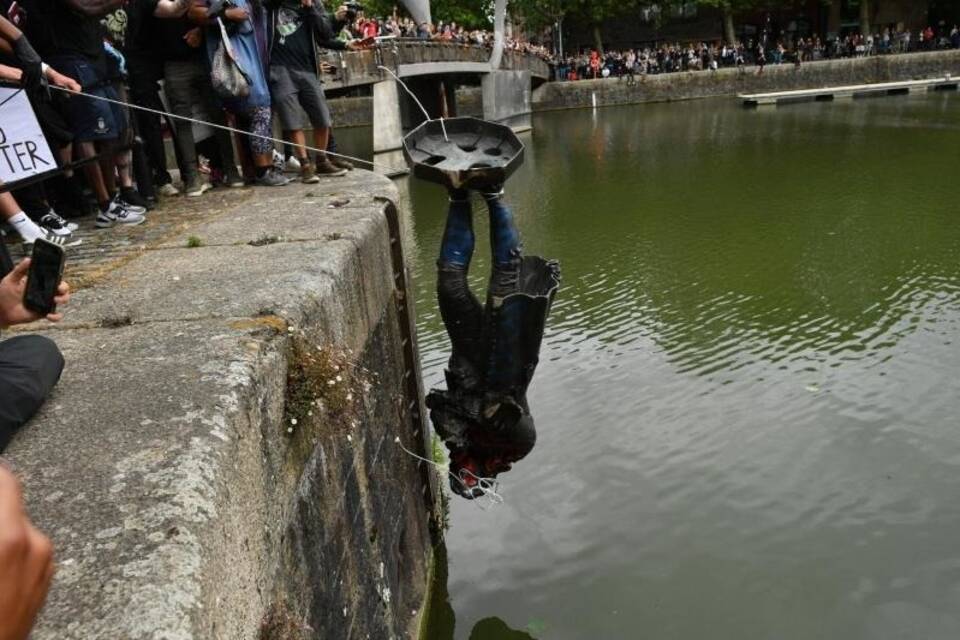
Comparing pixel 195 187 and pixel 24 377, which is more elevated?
pixel 24 377

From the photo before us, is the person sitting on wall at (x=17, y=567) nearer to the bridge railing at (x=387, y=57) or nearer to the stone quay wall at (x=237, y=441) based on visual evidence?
the stone quay wall at (x=237, y=441)

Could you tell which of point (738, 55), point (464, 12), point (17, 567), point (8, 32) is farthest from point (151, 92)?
point (464, 12)

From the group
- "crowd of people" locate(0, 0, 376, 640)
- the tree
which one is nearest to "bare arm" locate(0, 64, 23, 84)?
"crowd of people" locate(0, 0, 376, 640)

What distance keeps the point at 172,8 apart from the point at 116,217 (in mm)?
1599

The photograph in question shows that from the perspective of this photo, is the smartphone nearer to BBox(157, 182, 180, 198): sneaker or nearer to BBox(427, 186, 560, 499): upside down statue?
BBox(427, 186, 560, 499): upside down statue

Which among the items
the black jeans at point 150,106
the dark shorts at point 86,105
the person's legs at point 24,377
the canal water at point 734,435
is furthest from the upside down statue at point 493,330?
the black jeans at point 150,106

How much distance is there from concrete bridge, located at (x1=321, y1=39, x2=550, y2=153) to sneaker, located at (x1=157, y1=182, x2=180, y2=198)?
46.3 feet

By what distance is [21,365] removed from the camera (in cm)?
236

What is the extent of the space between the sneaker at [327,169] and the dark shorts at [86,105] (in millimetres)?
1505

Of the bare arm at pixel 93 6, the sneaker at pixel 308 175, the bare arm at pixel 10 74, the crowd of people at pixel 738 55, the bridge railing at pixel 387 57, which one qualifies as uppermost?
the bare arm at pixel 93 6

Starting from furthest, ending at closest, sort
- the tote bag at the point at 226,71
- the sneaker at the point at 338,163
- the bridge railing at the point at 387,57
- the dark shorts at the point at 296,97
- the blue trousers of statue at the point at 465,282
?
the bridge railing at the point at 387,57 → the sneaker at the point at 338,163 → the dark shorts at the point at 296,97 → the tote bag at the point at 226,71 → the blue trousers of statue at the point at 465,282

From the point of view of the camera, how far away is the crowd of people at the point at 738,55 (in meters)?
39.3

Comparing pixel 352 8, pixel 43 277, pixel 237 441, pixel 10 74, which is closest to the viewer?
pixel 237 441

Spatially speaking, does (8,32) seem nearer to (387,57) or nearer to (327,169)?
(327,169)
